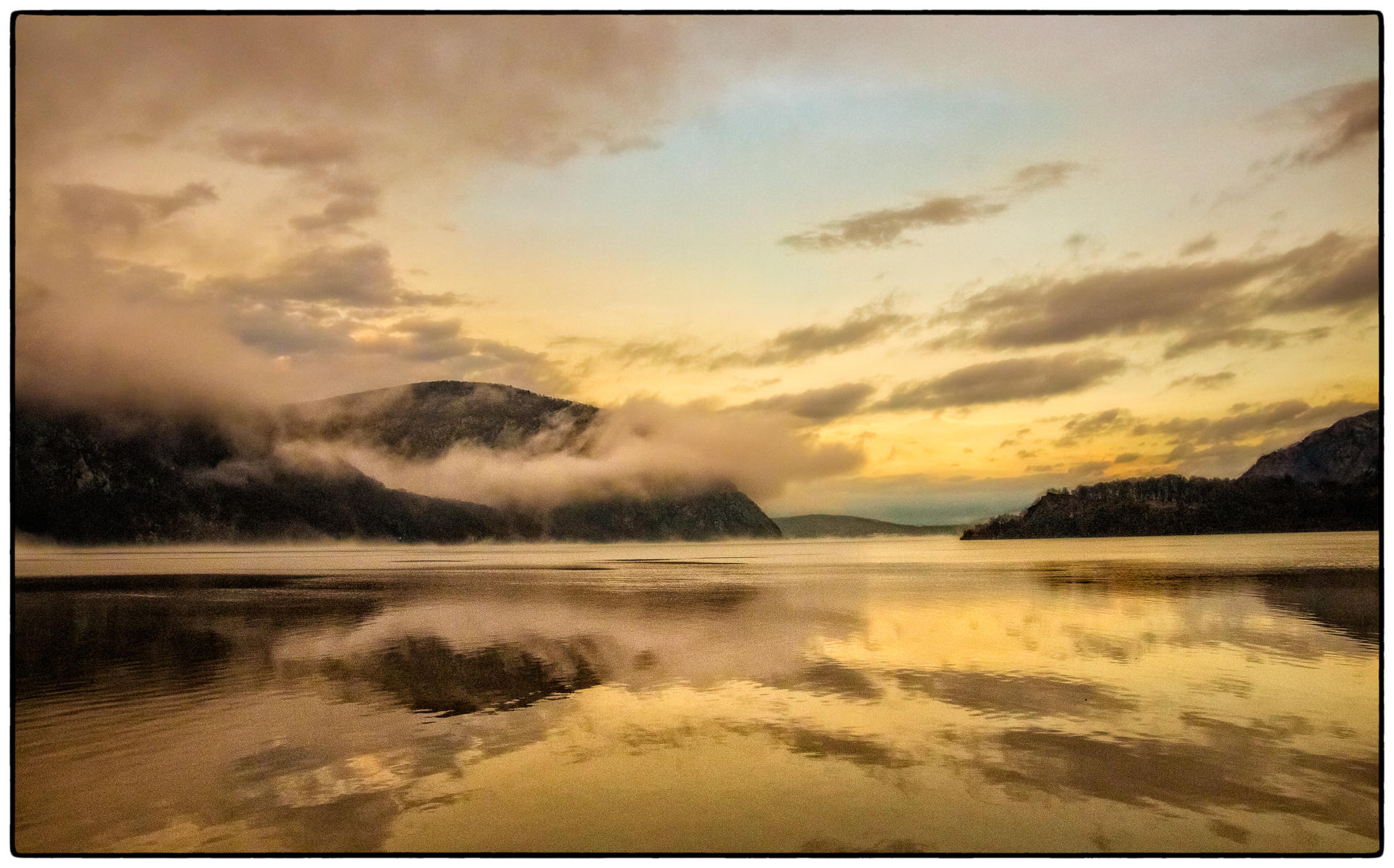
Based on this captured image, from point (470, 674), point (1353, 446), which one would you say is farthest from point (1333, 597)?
point (470, 674)

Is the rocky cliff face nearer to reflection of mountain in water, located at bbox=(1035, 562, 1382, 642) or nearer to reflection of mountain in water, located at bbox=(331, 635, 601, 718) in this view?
reflection of mountain in water, located at bbox=(1035, 562, 1382, 642)

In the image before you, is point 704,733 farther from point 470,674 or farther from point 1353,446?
point 1353,446

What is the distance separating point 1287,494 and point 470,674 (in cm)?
11623

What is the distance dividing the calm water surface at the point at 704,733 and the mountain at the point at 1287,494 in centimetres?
548

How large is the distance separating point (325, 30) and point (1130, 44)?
2045cm

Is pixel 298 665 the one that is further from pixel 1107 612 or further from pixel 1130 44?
pixel 1107 612

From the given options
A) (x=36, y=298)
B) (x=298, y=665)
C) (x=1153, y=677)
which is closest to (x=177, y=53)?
(x=36, y=298)

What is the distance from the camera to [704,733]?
50.8ft

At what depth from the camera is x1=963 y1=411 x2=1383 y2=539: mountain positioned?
759 inches

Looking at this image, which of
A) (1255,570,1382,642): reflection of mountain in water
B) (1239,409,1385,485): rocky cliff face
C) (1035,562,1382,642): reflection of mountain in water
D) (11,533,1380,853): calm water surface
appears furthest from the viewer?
(1035,562,1382,642): reflection of mountain in water

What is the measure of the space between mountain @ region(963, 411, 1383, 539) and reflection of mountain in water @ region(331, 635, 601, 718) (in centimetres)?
1900

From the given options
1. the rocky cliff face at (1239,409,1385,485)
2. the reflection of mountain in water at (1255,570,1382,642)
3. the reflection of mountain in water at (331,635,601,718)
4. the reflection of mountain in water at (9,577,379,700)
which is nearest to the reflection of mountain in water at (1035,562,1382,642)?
the reflection of mountain in water at (1255,570,1382,642)

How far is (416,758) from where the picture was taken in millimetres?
13797

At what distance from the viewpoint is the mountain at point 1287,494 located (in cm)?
1928
